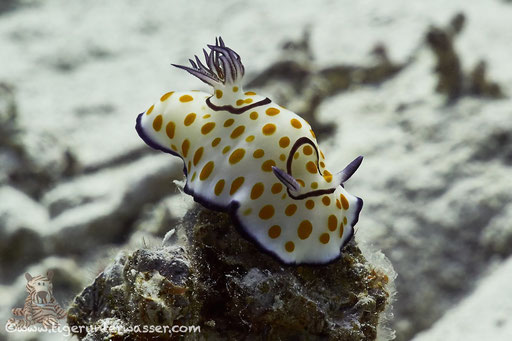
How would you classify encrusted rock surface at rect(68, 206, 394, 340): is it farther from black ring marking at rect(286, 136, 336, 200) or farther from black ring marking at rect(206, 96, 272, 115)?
black ring marking at rect(206, 96, 272, 115)

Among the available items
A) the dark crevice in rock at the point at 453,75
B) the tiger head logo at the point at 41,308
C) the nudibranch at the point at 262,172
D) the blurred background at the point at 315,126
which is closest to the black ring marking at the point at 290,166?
the nudibranch at the point at 262,172

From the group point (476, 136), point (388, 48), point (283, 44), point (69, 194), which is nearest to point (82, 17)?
point (283, 44)

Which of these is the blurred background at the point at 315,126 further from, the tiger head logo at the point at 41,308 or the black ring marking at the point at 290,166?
the black ring marking at the point at 290,166

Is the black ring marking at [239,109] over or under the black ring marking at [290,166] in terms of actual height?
over

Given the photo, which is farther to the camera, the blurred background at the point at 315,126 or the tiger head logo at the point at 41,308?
the blurred background at the point at 315,126

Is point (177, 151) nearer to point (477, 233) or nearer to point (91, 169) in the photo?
point (477, 233)

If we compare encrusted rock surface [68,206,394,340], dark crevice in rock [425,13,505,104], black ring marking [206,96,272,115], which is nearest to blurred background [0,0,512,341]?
dark crevice in rock [425,13,505,104]
